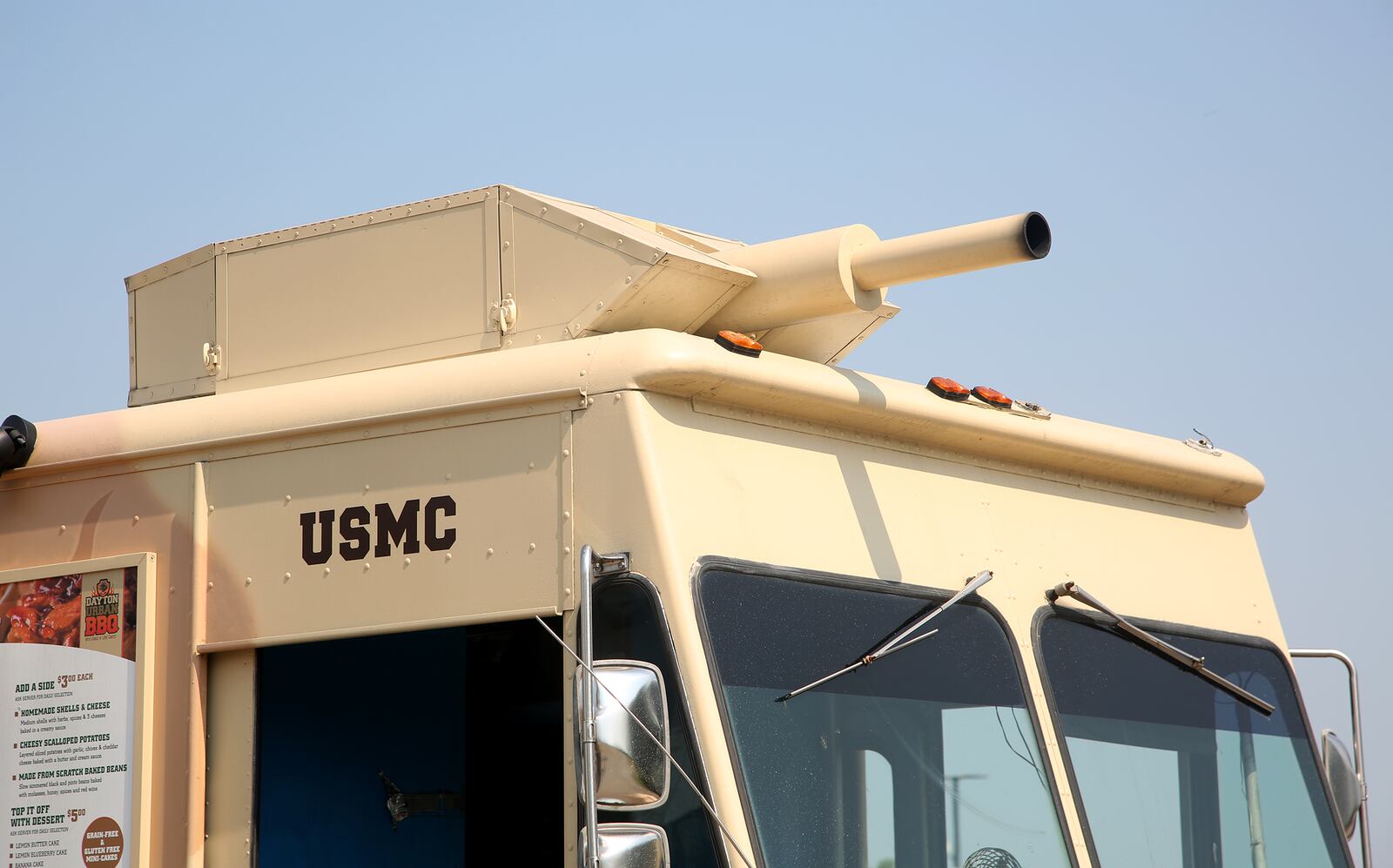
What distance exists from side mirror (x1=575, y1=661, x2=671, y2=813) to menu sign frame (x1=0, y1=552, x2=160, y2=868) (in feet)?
4.88

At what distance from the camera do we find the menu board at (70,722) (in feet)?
15.0

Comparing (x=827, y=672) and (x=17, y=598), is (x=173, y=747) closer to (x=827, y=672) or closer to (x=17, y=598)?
(x=17, y=598)

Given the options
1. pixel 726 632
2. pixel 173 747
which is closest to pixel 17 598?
pixel 173 747

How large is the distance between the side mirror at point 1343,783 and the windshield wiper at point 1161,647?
10.9 inches

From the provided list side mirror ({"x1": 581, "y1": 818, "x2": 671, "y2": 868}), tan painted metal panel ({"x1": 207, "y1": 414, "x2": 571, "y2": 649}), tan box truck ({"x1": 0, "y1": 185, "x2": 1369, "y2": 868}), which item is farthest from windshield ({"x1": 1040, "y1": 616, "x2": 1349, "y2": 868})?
tan painted metal panel ({"x1": 207, "y1": 414, "x2": 571, "y2": 649})

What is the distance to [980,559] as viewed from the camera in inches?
182

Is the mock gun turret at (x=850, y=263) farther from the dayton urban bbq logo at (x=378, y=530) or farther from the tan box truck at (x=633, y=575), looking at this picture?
the dayton urban bbq logo at (x=378, y=530)

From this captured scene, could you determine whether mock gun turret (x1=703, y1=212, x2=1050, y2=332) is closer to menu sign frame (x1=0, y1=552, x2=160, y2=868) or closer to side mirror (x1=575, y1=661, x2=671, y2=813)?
side mirror (x1=575, y1=661, x2=671, y2=813)

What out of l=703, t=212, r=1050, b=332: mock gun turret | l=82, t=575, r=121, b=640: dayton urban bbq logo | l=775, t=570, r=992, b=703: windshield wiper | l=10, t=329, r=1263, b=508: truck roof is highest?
l=703, t=212, r=1050, b=332: mock gun turret

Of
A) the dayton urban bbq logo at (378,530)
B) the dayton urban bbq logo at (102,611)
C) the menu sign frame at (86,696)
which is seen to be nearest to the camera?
the dayton urban bbq logo at (378,530)

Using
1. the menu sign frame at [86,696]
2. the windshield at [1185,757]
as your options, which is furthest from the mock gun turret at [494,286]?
the windshield at [1185,757]

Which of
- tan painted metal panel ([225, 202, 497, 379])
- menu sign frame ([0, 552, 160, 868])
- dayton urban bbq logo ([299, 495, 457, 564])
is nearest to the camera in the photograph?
dayton urban bbq logo ([299, 495, 457, 564])

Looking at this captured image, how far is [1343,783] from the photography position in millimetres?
5309

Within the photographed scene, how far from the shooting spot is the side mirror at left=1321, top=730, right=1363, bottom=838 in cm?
529
